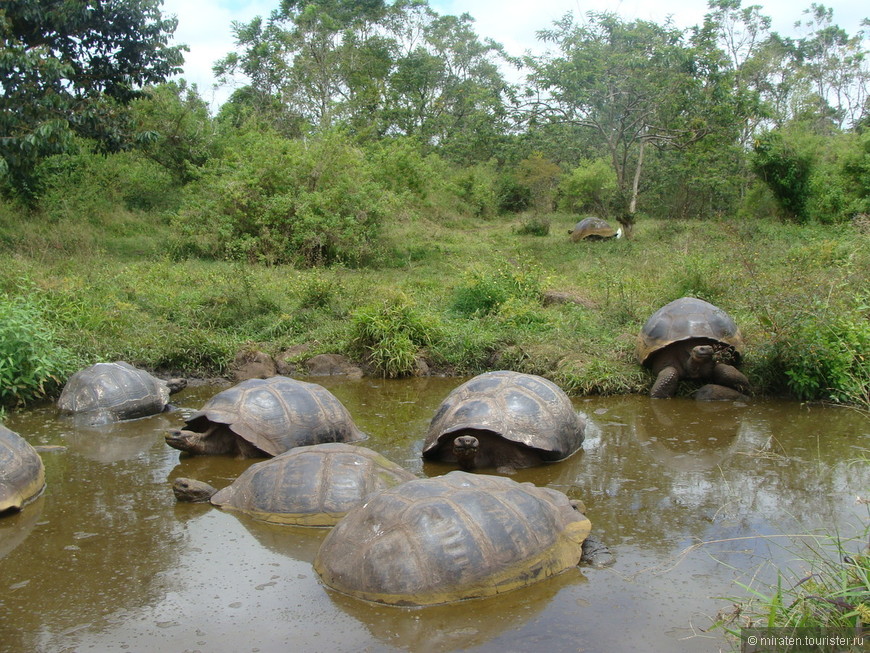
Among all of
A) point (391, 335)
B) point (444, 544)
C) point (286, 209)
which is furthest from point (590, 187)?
point (444, 544)

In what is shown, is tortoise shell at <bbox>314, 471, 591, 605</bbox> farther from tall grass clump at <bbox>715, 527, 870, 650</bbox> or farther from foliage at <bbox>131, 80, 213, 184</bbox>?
foliage at <bbox>131, 80, 213, 184</bbox>

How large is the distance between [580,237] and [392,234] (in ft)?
17.7

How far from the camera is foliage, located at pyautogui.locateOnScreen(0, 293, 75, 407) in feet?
24.3

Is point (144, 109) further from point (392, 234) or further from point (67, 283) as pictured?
point (67, 283)

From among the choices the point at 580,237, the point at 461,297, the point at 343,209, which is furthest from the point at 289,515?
the point at 580,237

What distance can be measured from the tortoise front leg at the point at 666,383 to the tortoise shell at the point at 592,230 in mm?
12550

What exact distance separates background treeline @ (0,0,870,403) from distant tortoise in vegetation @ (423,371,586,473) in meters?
2.13

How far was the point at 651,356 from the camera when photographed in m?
8.24

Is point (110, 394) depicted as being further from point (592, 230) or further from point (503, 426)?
point (592, 230)

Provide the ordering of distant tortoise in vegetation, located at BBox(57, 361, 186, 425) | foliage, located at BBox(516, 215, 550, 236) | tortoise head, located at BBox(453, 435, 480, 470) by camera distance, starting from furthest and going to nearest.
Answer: foliage, located at BBox(516, 215, 550, 236) → distant tortoise in vegetation, located at BBox(57, 361, 186, 425) → tortoise head, located at BBox(453, 435, 480, 470)

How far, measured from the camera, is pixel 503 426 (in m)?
5.55

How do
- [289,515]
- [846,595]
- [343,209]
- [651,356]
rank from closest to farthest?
[846,595] < [289,515] < [651,356] < [343,209]

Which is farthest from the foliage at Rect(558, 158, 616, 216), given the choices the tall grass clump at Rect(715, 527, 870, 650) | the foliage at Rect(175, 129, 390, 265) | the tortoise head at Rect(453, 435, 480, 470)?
the tall grass clump at Rect(715, 527, 870, 650)

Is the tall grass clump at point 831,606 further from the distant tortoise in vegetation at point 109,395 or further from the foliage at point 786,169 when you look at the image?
the foliage at point 786,169
